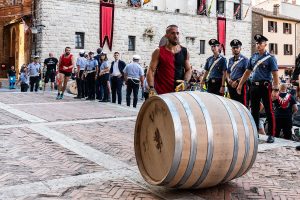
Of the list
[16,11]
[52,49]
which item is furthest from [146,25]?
[16,11]

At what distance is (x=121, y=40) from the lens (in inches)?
1212

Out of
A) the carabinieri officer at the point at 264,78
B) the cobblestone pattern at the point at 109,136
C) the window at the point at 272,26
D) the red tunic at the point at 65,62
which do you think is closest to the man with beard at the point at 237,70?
the carabinieri officer at the point at 264,78

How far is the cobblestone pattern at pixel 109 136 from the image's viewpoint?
19.8 ft

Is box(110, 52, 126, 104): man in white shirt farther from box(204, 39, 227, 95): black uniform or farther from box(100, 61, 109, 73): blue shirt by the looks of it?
box(204, 39, 227, 95): black uniform

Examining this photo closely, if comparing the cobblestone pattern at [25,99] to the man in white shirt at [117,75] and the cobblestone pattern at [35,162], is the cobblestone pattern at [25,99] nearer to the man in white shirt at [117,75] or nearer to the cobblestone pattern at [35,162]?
the man in white shirt at [117,75]

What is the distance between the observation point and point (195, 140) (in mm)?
3688

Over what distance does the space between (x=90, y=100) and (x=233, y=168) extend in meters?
10.5

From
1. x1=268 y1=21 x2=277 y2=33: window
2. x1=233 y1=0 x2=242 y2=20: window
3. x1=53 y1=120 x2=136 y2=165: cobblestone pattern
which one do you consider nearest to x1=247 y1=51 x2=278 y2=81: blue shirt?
x1=53 y1=120 x2=136 y2=165: cobblestone pattern

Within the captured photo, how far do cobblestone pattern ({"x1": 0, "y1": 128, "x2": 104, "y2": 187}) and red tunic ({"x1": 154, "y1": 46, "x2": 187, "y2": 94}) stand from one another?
156cm

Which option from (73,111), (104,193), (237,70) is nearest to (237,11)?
(73,111)

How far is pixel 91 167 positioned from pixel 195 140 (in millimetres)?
1936

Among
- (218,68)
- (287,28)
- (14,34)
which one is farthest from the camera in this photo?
(287,28)

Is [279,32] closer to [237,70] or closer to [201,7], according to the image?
[201,7]

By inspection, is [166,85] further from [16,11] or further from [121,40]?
[16,11]
